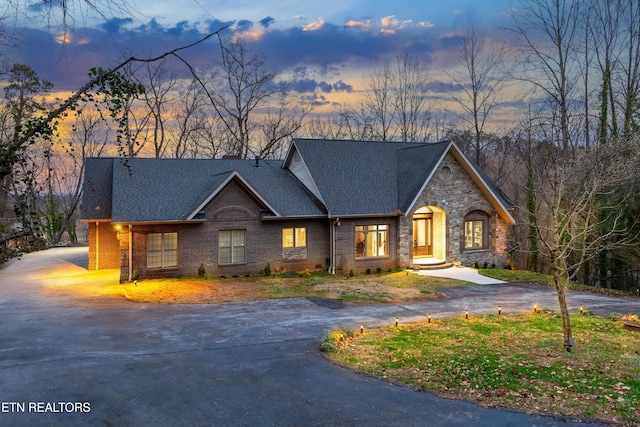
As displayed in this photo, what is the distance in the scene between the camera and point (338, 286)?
67.9 feet

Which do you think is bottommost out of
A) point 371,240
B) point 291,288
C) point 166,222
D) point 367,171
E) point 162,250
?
point 291,288

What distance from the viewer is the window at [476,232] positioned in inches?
1057

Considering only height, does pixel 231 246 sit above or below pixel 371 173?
below

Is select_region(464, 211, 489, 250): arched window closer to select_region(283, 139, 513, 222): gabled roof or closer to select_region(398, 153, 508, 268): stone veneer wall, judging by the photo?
select_region(398, 153, 508, 268): stone veneer wall

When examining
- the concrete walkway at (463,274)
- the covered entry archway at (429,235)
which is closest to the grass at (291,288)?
the concrete walkway at (463,274)

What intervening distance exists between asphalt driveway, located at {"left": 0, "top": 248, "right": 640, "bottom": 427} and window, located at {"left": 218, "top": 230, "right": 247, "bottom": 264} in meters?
5.59

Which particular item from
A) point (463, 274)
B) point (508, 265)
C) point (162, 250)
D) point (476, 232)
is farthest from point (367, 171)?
point (162, 250)

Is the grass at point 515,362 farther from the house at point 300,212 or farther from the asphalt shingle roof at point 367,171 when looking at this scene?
the asphalt shingle roof at point 367,171

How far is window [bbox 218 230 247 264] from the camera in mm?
22672

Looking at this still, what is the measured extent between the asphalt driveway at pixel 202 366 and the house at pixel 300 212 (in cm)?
443

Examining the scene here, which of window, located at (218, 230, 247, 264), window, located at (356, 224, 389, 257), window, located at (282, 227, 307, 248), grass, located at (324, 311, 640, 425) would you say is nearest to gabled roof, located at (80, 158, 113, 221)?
window, located at (218, 230, 247, 264)

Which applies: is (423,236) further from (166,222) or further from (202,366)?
(202,366)

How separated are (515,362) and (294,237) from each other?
14911mm

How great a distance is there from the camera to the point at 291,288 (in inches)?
787
